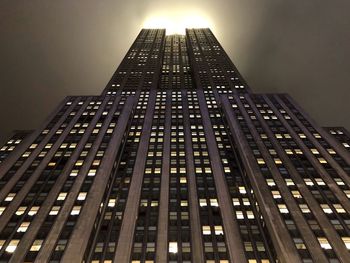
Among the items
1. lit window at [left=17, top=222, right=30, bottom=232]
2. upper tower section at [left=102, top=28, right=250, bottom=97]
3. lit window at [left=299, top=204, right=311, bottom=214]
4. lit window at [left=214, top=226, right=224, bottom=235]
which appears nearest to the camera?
lit window at [left=17, top=222, right=30, bottom=232]

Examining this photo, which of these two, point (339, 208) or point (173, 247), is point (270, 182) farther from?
point (173, 247)

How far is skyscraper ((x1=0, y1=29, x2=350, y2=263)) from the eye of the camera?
51.9 metres

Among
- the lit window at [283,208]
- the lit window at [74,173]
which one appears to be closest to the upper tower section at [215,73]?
the lit window at [74,173]

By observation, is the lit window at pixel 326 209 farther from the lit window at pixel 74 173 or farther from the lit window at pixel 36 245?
the lit window at pixel 74 173

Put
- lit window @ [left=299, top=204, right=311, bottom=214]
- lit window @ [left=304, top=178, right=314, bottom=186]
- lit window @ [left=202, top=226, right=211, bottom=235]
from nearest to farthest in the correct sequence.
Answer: lit window @ [left=202, top=226, right=211, bottom=235] → lit window @ [left=299, top=204, right=311, bottom=214] → lit window @ [left=304, top=178, right=314, bottom=186]

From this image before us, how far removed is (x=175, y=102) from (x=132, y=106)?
15.4 meters

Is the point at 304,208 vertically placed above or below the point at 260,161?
below

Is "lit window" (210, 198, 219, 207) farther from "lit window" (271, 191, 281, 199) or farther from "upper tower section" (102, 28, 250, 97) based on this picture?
"upper tower section" (102, 28, 250, 97)

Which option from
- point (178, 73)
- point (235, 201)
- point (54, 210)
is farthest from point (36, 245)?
point (178, 73)

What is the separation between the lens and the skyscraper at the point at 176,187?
5194 centimetres

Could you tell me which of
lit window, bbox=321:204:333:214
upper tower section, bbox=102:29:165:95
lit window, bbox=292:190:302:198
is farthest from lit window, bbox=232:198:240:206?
upper tower section, bbox=102:29:165:95

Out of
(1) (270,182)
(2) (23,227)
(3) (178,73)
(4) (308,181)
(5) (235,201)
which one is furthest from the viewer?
(3) (178,73)

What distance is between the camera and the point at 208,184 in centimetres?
6912

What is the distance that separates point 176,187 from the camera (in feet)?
223
